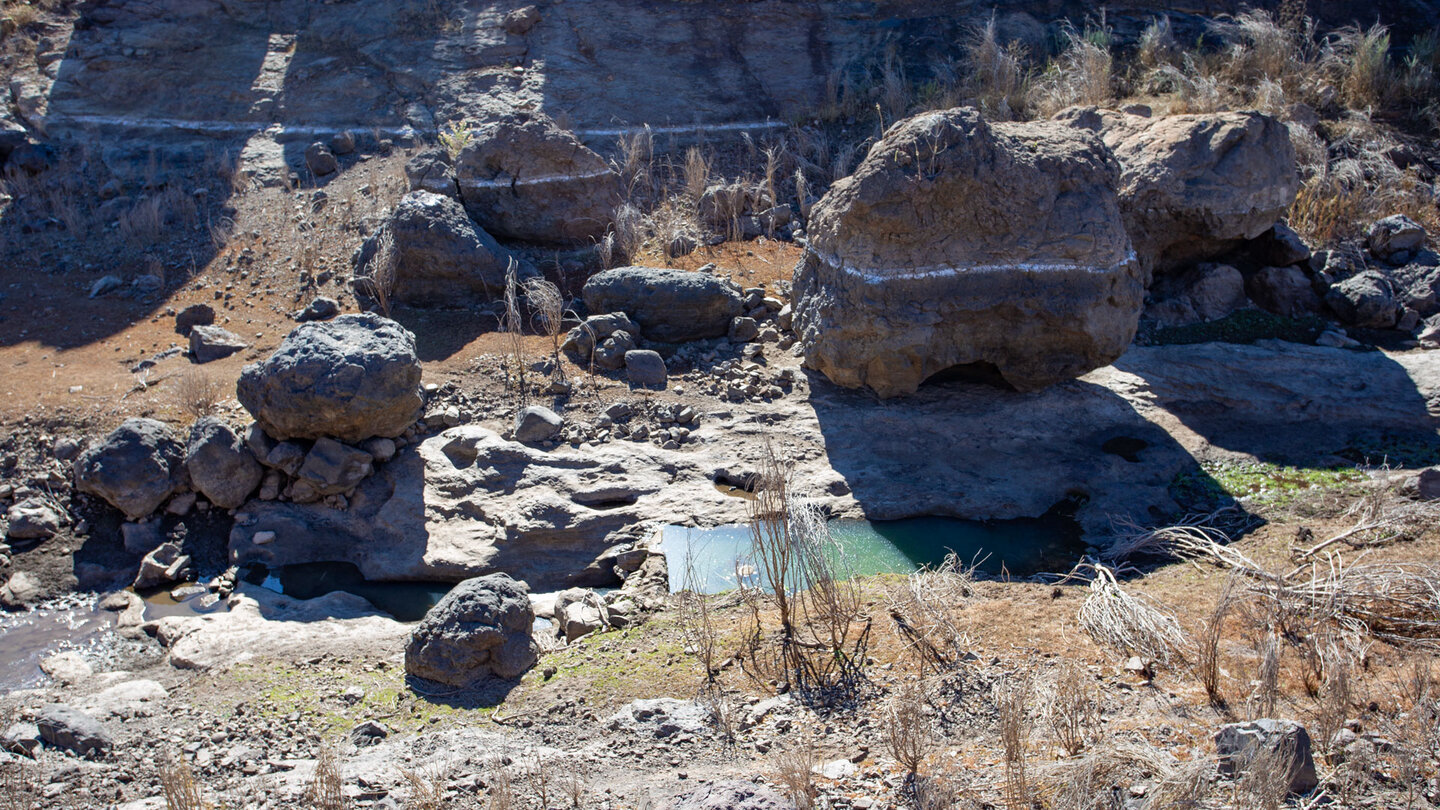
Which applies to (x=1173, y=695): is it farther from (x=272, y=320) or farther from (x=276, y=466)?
(x=272, y=320)

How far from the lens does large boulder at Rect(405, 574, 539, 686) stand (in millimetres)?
4371

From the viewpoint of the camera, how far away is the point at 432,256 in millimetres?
7738

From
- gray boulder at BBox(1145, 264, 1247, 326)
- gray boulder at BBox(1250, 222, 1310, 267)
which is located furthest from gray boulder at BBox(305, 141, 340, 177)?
gray boulder at BBox(1250, 222, 1310, 267)

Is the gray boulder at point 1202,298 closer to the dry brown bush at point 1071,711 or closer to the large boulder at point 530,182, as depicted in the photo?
the large boulder at point 530,182

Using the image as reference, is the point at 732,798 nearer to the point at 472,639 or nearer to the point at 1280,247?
the point at 472,639

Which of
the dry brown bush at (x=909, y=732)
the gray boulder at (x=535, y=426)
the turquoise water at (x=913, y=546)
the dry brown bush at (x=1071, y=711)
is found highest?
the dry brown bush at (x=1071, y=711)

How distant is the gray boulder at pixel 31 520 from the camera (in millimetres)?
5660

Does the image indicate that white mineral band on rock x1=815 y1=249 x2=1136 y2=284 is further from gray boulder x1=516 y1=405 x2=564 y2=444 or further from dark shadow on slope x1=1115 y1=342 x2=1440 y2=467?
gray boulder x1=516 y1=405 x2=564 y2=444

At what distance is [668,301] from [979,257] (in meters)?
2.31

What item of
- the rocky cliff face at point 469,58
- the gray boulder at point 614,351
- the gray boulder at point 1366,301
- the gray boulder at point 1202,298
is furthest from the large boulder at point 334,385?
the gray boulder at point 1366,301

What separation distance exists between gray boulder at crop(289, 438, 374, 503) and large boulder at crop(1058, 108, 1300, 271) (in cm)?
597

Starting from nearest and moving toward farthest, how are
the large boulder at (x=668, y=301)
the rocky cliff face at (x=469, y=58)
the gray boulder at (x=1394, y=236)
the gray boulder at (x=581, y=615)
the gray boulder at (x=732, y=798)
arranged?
the gray boulder at (x=732, y=798)
the gray boulder at (x=581, y=615)
the large boulder at (x=668, y=301)
the gray boulder at (x=1394, y=236)
the rocky cliff face at (x=469, y=58)

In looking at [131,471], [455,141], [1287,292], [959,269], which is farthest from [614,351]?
[1287,292]

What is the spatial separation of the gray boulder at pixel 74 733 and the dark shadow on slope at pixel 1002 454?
3852 mm
